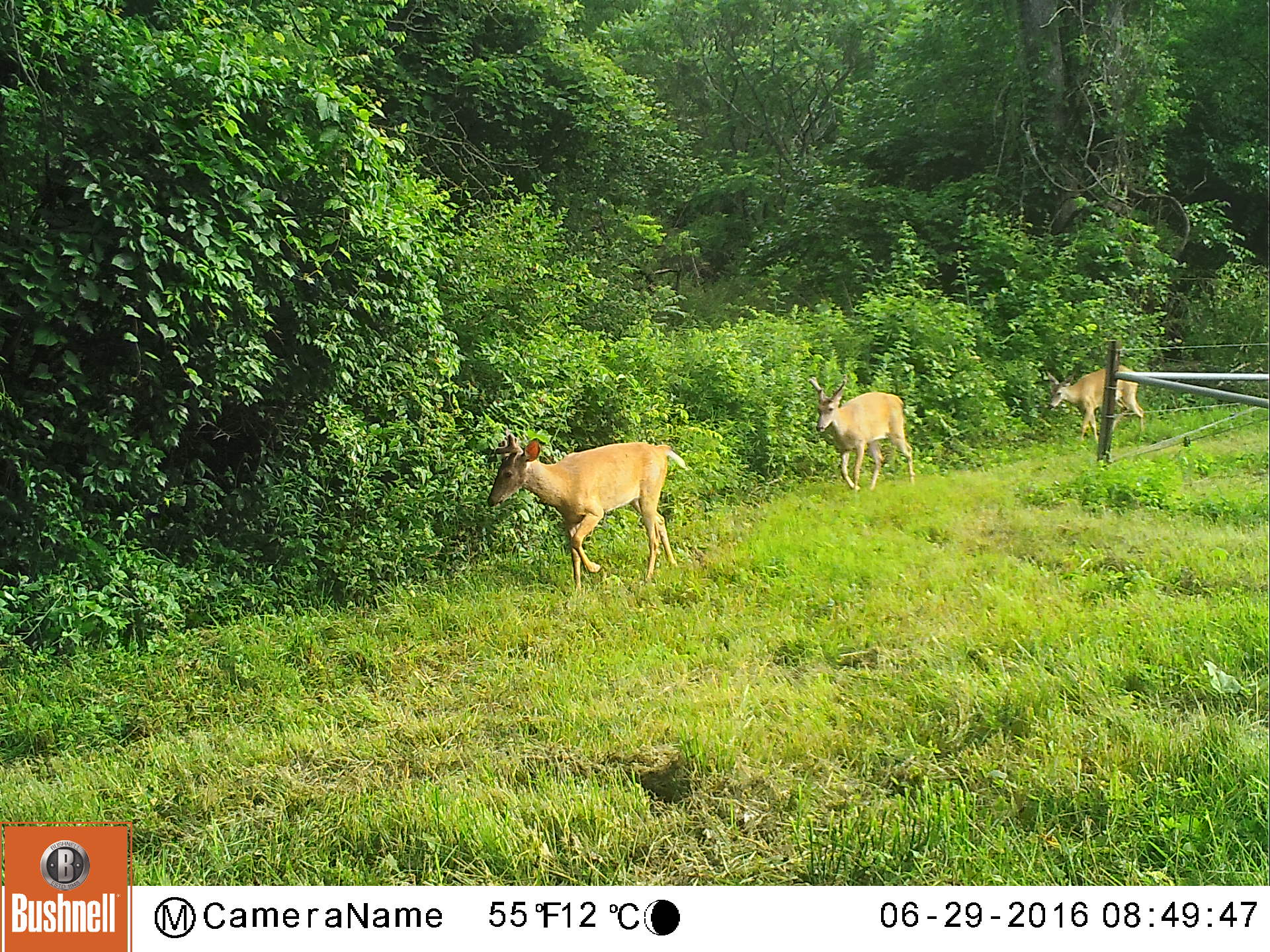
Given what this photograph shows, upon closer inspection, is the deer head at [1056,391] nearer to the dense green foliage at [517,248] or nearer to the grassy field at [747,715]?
the dense green foliage at [517,248]

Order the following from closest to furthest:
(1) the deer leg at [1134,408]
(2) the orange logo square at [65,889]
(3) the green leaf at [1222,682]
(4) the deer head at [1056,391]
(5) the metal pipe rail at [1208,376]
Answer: (2) the orange logo square at [65,889]
(3) the green leaf at [1222,682]
(5) the metal pipe rail at [1208,376]
(1) the deer leg at [1134,408]
(4) the deer head at [1056,391]

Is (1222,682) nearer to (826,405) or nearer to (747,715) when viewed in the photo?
(747,715)

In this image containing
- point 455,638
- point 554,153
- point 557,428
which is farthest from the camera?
point 554,153

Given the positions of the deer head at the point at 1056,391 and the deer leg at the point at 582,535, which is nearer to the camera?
the deer leg at the point at 582,535

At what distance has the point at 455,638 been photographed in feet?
7.29

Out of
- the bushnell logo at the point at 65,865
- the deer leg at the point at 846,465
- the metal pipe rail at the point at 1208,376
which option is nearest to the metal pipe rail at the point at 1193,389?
the metal pipe rail at the point at 1208,376

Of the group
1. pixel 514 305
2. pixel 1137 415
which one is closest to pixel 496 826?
pixel 514 305

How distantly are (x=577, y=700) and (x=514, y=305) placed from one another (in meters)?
1.84

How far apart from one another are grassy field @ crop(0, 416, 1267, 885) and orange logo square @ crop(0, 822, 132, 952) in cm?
11

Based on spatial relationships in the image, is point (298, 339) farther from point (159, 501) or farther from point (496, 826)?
point (496, 826)

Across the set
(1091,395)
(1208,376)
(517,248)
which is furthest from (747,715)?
(517,248)

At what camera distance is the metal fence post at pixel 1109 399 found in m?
2.91

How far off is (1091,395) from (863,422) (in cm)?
91

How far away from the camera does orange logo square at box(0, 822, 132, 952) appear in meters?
1.34
